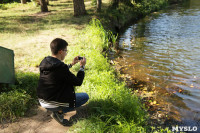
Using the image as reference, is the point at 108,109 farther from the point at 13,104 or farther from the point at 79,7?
the point at 79,7

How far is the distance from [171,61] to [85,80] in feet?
13.4

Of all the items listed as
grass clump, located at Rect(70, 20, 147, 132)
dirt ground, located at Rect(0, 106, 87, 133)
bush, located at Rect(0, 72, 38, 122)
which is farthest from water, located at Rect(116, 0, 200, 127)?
bush, located at Rect(0, 72, 38, 122)

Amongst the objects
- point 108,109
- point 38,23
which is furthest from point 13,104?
point 38,23

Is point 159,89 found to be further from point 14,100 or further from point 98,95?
point 14,100

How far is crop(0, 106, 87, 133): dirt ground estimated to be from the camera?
10.3 feet

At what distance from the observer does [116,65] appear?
267 inches

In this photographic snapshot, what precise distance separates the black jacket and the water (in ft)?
9.05

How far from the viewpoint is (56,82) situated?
2771mm

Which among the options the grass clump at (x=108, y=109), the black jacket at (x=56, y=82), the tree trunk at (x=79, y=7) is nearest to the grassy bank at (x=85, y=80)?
the grass clump at (x=108, y=109)

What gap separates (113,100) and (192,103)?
7.59 ft

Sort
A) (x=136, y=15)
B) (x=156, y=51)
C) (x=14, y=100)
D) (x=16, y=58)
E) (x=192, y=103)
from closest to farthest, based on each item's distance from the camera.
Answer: (x=14, y=100) → (x=192, y=103) → (x=16, y=58) → (x=156, y=51) → (x=136, y=15)

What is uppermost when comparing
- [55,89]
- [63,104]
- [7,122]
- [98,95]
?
[55,89]

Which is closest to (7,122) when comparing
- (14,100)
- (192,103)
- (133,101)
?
(14,100)

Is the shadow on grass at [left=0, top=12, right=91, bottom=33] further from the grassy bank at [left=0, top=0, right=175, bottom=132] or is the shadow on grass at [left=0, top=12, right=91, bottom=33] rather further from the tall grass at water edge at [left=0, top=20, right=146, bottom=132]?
the tall grass at water edge at [left=0, top=20, right=146, bottom=132]
